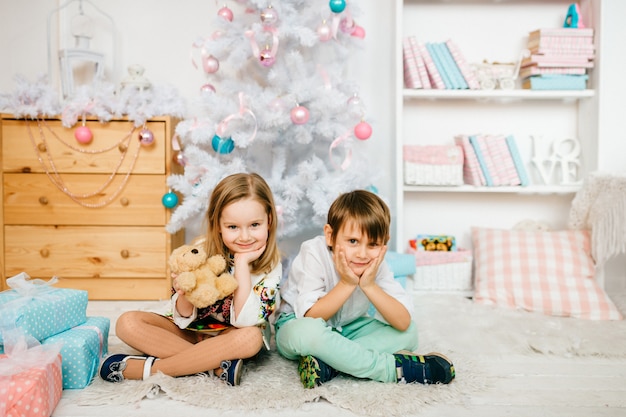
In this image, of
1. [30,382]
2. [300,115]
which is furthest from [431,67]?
[30,382]

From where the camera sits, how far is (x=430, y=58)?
97.3 inches

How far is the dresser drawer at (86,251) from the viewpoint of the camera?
92.0 inches

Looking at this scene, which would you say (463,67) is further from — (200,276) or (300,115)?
(200,276)

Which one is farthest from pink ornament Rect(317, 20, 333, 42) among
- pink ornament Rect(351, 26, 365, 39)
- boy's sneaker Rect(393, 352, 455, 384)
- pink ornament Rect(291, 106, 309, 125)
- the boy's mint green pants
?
boy's sneaker Rect(393, 352, 455, 384)

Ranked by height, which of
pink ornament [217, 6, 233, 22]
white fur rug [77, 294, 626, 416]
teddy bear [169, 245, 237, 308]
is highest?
pink ornament [217, 6, 233, 22]

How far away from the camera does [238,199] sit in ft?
4.87

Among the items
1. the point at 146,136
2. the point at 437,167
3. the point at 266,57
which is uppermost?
the point at 266,57

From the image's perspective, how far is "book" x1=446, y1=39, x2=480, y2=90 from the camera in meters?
2.46

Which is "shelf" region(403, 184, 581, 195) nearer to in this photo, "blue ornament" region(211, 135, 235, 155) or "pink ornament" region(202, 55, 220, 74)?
"blue ornament" region(211, 135, 235, 155)

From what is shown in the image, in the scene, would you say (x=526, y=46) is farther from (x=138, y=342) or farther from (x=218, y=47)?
(x=138, y=342)

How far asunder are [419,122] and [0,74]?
197 cm

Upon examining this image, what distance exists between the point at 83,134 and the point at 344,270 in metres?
1.38

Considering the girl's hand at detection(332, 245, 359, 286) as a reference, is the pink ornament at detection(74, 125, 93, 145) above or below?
above

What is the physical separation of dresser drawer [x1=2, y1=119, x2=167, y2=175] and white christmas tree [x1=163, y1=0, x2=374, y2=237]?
0.80 feet
